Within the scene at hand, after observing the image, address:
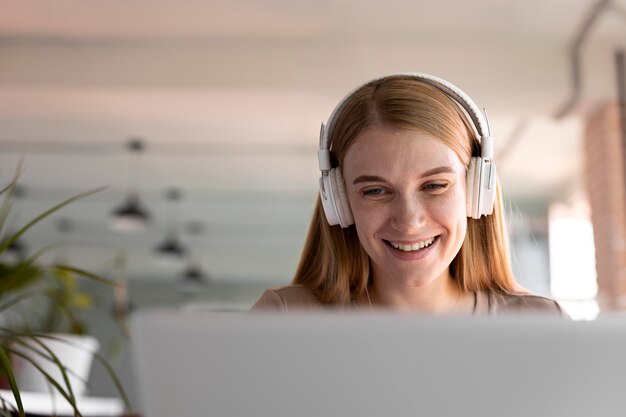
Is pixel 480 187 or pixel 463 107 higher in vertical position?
pixel 463 107

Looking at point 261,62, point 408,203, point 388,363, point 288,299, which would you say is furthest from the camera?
point 261,62

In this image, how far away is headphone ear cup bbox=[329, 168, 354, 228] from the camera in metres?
1.46

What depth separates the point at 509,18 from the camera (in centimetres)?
569

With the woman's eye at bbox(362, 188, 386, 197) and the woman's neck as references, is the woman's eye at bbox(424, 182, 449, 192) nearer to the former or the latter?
the woman's eye at bbox(362, 188, 386, 197)

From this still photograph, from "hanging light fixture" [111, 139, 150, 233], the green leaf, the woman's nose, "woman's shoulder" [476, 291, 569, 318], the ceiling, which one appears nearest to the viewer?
the green leaf

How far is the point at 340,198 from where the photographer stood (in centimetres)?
146

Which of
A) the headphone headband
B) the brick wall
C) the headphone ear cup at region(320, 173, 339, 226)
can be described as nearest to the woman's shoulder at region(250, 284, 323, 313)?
the headphone ear cup at region(320, 173, 339, 226)

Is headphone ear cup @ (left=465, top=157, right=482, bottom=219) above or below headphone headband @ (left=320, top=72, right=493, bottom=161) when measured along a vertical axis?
below

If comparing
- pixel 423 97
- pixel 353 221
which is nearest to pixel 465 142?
pixel 423 97

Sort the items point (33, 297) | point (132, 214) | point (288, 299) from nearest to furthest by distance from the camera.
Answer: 1. point (288, 299)
2. point (33, 297)
3. point (132, 214)

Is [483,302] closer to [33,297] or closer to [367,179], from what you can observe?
[367,179]

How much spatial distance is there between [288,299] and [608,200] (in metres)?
5.03

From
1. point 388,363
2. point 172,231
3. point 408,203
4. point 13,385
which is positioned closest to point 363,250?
point 408,203

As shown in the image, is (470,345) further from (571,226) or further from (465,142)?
(571,226)
